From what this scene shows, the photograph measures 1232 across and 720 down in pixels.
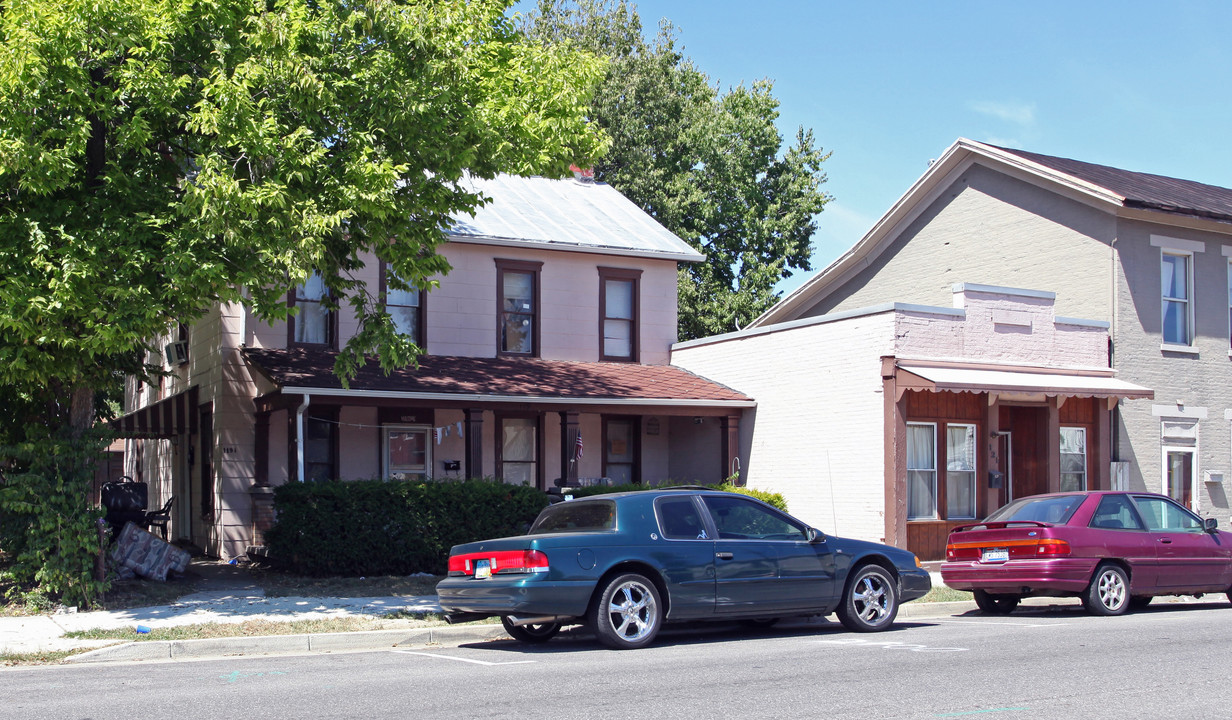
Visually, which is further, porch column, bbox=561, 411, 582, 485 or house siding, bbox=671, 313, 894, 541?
porch column, bbox=561, 411, 582, 485

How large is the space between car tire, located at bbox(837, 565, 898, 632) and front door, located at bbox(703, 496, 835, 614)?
31 centimetres

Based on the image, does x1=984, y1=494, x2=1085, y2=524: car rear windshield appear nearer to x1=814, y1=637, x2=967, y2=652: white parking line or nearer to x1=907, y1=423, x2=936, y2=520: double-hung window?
x1=814, y1=637, x2=967, y2=652: white parking line

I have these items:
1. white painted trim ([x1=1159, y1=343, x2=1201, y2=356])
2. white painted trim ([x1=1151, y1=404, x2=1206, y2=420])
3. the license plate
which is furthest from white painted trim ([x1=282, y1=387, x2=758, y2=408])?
the license plate

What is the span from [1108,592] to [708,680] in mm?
6742

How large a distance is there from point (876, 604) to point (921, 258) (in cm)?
1503

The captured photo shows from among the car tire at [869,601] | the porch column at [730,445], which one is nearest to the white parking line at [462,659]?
the car tire at [869,601]

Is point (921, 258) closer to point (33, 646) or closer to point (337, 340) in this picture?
point (337, 340)

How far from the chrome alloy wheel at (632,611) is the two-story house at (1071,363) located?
29.8 feet

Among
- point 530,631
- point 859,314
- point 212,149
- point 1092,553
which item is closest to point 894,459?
point 859,314

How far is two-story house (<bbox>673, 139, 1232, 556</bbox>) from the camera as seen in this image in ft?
64.1

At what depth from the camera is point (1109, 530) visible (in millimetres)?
13133

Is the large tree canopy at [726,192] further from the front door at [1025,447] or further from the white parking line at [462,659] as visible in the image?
the white parking line at [462,659]

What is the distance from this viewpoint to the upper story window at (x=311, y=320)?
20.3 metres

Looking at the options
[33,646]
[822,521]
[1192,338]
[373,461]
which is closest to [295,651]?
[33,646]
